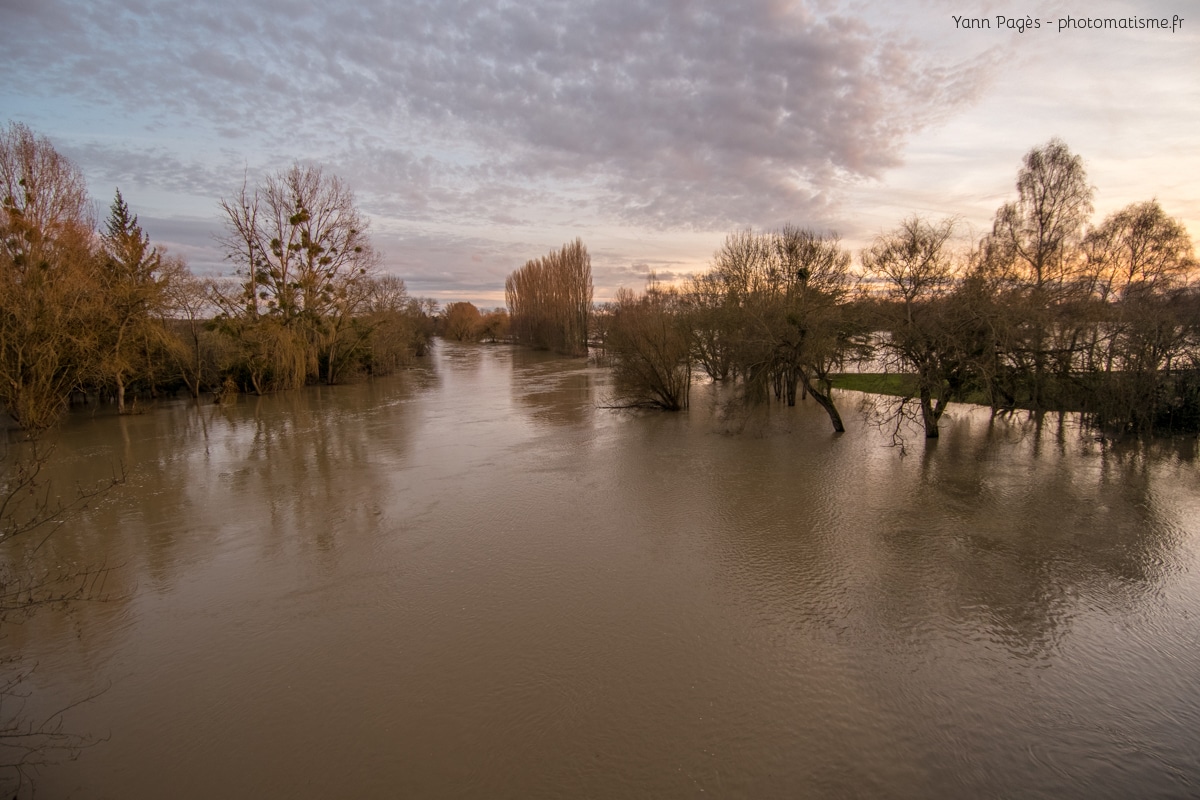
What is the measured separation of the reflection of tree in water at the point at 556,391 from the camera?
16516mm

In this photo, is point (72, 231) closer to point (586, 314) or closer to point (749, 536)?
point (749, 536)

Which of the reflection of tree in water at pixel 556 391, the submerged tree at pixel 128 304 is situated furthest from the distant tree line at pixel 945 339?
the submerged tree at pixel 128 304

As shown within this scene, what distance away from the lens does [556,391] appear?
72.7ft

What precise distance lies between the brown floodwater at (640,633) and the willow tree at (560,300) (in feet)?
118

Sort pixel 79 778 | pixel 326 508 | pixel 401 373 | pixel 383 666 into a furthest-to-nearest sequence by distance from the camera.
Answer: pixel 401 373
pixel 326 508
pixel 383 666
pixel 79 778

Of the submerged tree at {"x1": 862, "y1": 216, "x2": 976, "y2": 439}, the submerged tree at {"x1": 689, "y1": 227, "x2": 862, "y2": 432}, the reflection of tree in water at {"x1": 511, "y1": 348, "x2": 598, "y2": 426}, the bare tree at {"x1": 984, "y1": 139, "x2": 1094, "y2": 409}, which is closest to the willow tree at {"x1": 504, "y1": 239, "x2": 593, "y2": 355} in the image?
the reflection of tree in water at {"x1": 511, "y1": 348, "x2": 598, "y2": 426}

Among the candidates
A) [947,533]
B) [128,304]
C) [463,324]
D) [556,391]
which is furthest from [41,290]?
[463,324]

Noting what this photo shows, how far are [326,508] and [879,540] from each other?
7.80 m

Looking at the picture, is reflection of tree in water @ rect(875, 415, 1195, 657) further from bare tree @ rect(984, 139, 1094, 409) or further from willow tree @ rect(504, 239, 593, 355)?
willow tree @ rect(504, 239, 593, 355)

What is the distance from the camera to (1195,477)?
884cm

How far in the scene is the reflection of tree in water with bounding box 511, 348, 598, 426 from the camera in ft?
54.2

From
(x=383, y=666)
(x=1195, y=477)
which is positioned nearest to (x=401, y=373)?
(x=383, y=666)

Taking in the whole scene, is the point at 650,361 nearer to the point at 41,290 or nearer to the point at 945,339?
the point at 945,339

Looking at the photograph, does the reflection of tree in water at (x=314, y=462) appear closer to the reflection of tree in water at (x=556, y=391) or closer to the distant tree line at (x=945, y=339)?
the reflection of tree in water at (x=556, y=391)
